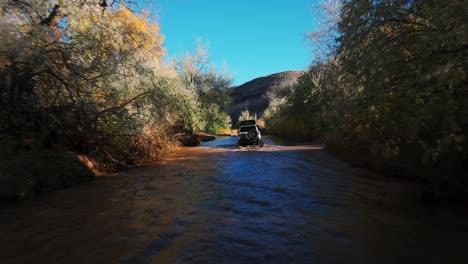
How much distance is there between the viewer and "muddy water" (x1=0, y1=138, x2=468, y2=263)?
12.7 ft

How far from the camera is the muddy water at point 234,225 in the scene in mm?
3877

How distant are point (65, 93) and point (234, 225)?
6893 mm

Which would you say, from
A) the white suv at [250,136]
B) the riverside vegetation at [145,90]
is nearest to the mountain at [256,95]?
the white suv at [250,136]

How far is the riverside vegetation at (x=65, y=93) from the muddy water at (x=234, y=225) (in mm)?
1267

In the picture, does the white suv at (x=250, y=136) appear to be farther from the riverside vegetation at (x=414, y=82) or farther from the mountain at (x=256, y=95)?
the mountain at (x=256, y=95)

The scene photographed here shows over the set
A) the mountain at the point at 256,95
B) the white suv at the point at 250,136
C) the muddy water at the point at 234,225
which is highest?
the mountain at the point at 256,95

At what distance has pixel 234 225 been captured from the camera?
4996 mm

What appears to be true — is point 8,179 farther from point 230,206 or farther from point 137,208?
point 230,206

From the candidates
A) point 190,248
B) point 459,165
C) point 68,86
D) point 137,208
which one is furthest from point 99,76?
point 459,165

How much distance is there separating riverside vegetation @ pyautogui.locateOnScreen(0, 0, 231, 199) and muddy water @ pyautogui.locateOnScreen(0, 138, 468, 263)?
1.27 metres

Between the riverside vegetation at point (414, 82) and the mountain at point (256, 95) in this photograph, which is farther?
the mountain at point (256, 95)

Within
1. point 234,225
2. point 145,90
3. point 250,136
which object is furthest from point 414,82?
point 250,136

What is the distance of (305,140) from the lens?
2711cm

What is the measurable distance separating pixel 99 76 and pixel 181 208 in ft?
17.5
